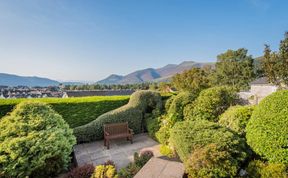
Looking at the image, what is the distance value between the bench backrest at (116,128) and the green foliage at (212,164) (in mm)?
5211

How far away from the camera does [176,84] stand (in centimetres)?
1377

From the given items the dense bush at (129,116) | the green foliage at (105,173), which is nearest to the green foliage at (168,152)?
the green foliage at (105,173)

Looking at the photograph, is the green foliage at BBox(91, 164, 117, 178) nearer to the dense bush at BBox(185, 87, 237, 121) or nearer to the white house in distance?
the dense bush at BBox(185, 87, 237, 121)

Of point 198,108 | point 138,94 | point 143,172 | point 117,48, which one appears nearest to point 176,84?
point 138,94

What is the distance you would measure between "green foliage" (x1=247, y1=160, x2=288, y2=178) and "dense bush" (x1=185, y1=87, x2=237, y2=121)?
312 centimetres

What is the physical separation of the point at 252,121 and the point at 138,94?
6469 mm

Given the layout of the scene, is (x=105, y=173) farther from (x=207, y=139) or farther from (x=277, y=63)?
(x=277, y=63)

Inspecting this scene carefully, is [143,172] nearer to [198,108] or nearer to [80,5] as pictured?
[198,108]

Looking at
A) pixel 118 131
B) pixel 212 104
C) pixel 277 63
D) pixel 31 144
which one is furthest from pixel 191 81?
pixel 31 144

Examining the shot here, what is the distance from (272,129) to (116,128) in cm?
639

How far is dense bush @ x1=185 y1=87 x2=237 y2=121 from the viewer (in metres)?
7.07

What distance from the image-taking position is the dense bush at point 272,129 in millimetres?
3745

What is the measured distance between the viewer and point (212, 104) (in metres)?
7.09

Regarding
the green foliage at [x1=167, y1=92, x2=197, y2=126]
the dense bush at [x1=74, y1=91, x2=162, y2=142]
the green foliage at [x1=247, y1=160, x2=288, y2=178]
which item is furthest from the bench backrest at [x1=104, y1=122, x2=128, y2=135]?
the green foliage at [x1=247, y1=160, x2=288, y2=178]
